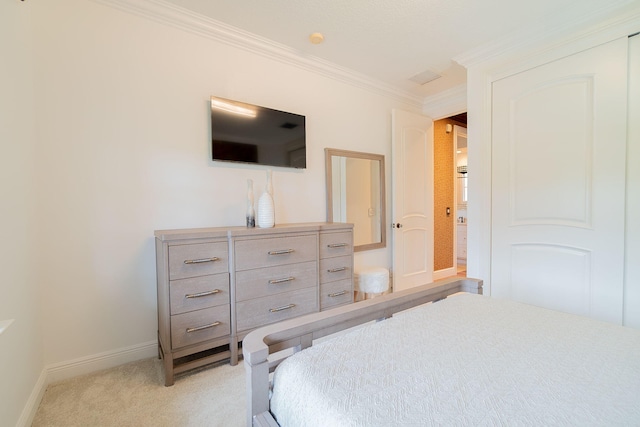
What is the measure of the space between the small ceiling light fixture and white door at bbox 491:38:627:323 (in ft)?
5.67

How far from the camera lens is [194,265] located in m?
1.72

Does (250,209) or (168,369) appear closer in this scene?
(168,369)

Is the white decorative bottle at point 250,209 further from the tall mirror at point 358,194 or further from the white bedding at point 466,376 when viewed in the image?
the white bedding at point 466,376

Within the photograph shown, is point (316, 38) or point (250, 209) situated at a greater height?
point (316, 38)

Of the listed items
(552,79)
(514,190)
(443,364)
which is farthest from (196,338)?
(552,79)

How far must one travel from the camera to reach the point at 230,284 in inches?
72.4

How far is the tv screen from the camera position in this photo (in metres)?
2.20

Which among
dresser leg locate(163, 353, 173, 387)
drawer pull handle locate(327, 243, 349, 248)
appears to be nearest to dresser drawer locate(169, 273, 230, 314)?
dresser leg locate(163, 353, 173, 387)

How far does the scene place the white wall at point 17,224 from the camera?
1220 millimetres

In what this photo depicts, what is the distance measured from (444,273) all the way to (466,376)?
402 cm

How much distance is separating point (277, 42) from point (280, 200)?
1.46 metres

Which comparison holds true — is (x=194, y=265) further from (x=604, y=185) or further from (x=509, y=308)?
(x=604, y=185)

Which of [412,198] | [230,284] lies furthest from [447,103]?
[230,284]

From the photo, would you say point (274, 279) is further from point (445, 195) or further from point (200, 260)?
point (445, 195)
